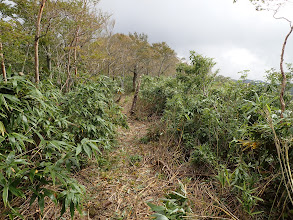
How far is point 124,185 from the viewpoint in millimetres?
2445

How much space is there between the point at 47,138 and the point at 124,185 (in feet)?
4.39

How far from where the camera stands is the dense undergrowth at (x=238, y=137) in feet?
4.81

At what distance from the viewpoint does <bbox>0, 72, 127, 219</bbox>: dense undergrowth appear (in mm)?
1075

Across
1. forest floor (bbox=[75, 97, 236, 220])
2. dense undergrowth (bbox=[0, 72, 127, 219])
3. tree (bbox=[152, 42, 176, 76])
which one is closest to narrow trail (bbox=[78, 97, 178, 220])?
forest floor (bbox=[75, 97, 236, 220])

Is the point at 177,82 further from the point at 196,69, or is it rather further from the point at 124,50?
the point at 124,50

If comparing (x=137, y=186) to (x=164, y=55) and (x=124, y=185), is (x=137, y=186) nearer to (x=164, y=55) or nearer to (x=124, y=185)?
(x=124, y=185)

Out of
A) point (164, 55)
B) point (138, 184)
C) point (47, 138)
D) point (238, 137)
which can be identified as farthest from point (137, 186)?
point (164, 55)

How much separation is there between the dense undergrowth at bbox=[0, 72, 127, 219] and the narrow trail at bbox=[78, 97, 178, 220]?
0.30 metres

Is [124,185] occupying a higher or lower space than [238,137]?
lower

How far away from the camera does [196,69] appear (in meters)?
5.18

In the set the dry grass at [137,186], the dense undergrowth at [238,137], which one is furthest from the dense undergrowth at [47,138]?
the dense undergrowth at [238,137]

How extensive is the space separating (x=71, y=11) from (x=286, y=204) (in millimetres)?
4930

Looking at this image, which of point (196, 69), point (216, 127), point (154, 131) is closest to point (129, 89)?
point (196, 69)

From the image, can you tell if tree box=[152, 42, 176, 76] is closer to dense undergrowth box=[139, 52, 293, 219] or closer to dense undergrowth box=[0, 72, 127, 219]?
dense undergrowth box=[139, 52, 293, 219]
